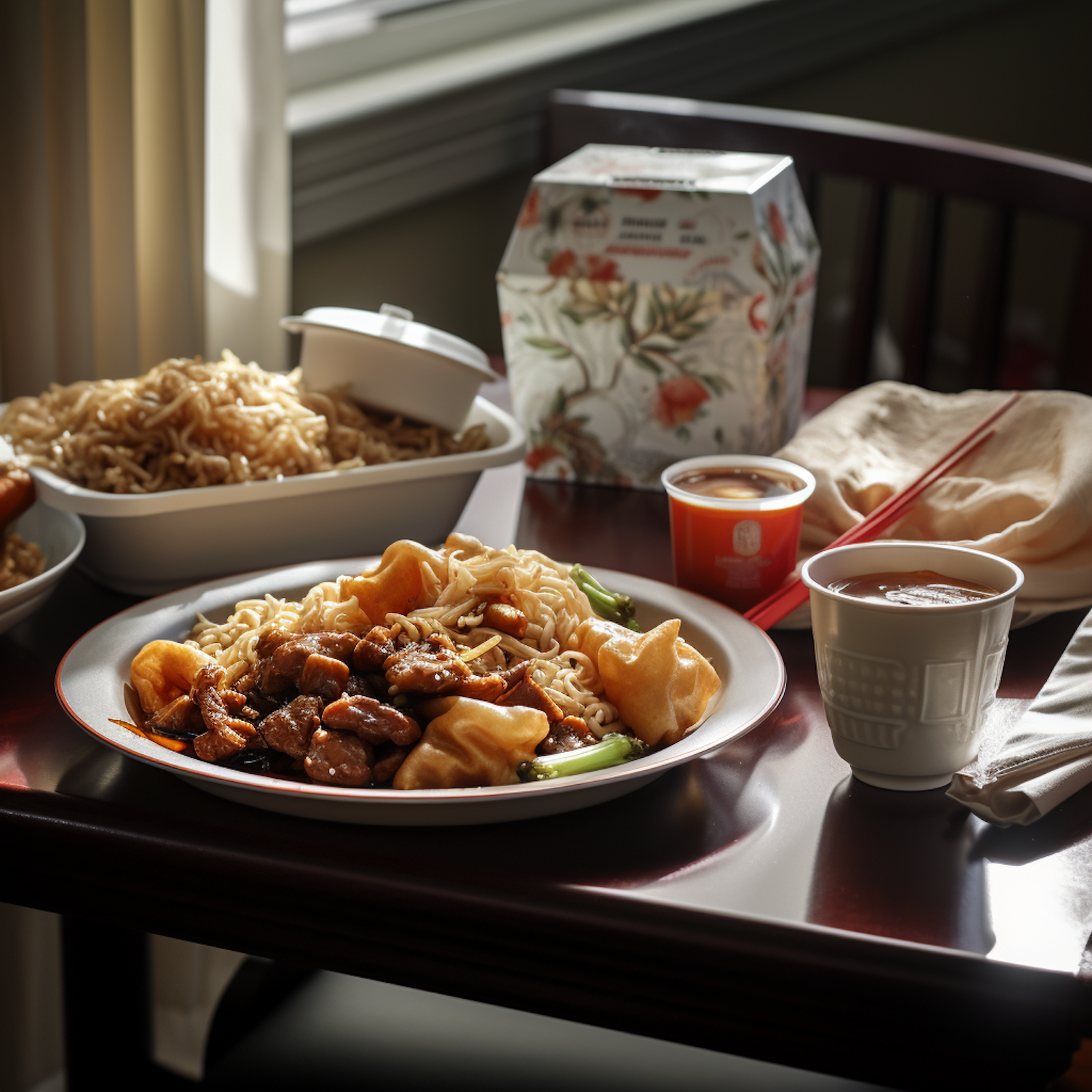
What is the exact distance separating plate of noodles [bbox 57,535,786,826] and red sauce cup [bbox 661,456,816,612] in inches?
3.2

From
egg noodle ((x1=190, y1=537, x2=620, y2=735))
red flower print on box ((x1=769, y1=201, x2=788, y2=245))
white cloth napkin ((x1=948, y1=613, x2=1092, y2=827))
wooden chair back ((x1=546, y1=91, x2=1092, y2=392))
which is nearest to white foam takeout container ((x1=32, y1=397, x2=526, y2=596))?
egg noodle ((x1=190, y1=537, x2=620, y2=735))

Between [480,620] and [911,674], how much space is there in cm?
31

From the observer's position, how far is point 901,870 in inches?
28.2

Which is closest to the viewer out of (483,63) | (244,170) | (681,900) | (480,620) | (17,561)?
(681,900)

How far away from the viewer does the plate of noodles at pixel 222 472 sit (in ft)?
3.56

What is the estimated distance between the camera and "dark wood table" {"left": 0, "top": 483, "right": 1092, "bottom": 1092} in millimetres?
645

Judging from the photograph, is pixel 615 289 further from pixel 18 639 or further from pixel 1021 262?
pixel 1021 262

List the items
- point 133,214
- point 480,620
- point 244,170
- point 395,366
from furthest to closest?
point 244,170 → point 133,214 → point 395,366 → point 480,620

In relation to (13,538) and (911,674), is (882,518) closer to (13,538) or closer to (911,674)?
(911,674)

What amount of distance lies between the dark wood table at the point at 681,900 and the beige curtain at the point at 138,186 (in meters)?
0.91

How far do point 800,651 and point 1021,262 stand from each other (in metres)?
3.48

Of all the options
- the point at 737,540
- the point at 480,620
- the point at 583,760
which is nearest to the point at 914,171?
the point at 737,540

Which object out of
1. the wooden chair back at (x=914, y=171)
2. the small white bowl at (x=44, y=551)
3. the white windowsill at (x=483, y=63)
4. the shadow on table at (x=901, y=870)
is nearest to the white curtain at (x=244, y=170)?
the white windowsill at (x=483, y=63)

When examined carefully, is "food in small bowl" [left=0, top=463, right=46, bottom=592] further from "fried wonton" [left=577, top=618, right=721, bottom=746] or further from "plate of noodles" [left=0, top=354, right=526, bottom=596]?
"fried wonton" [left=577, top=618, right=721, bottom=746]
